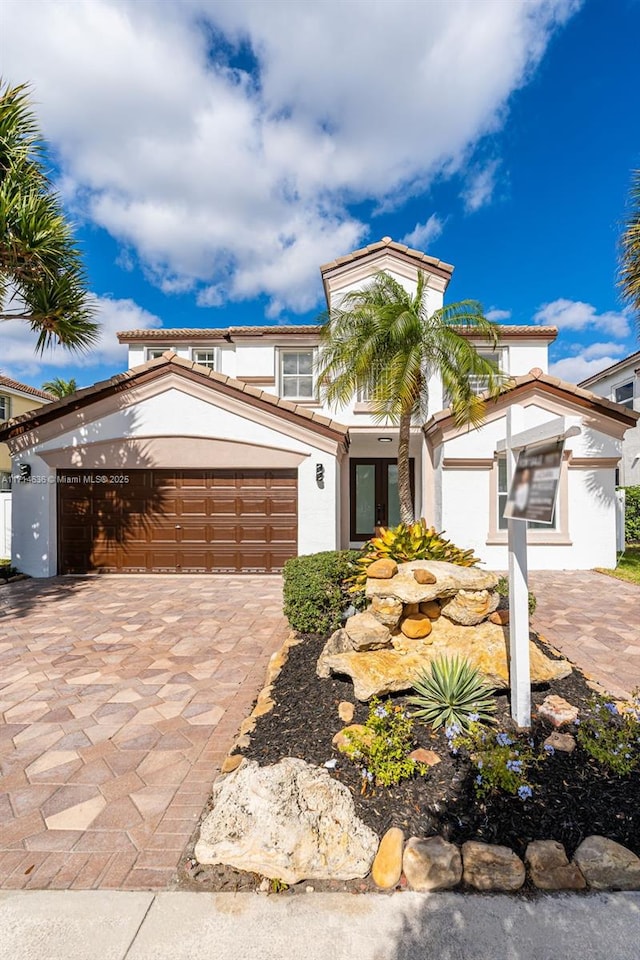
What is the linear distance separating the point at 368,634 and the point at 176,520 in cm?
827

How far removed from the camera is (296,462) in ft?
36.7

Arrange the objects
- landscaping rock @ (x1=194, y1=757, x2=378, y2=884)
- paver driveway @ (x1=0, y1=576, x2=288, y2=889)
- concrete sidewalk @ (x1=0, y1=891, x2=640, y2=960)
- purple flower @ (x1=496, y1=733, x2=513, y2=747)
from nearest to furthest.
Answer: concrete sidewalk @ (x1=0, y1=891, x2=640, y2=960)
landscaping rock @ (x1=194, y1=757, x2=378, y2=884)
paver driveway @ (x1=0, y1=576, x2=288, y2=889)
purple flower @ (x1=496, y1=733, x2=513, y2=747)

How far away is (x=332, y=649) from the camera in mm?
4652

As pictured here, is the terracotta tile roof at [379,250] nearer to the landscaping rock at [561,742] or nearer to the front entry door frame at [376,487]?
the front entry door frame at [376,487]

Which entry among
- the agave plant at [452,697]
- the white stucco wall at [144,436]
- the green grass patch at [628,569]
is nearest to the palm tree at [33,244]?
the white stucco wall at [144,436]

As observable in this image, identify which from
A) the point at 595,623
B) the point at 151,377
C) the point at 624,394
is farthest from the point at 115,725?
the point at 624,394

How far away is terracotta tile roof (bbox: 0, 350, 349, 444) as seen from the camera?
1098 centimetres

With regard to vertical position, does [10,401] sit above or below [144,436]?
above

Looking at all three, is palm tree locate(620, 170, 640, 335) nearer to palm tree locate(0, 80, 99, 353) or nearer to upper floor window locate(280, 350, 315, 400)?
upper floor window locate(280, 350, 315, 400)

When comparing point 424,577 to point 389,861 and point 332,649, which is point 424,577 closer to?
point 332,649

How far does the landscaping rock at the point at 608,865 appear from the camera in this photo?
2.32 metres

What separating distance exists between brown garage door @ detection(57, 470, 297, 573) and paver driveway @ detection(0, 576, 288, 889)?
291cm

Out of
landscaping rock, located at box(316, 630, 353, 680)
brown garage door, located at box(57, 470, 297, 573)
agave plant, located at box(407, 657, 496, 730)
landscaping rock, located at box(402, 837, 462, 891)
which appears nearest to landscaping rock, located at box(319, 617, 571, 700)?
landscaping rock, located at box(316, 630, 353, 680)

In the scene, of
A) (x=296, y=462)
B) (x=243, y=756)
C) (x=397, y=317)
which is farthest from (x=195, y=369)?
(x=243, y=756)
